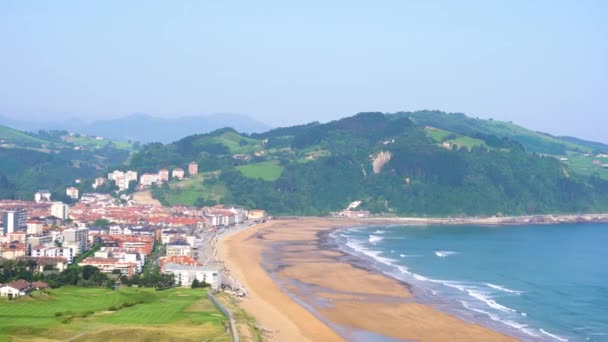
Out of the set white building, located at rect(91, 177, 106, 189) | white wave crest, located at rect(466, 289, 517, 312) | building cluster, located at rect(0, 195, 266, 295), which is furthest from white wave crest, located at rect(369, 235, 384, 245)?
white building, located at rect(91, 177, 106, 189)

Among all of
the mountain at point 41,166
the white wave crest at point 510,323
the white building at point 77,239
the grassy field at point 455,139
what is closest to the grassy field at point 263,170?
the mountain at point 41,166

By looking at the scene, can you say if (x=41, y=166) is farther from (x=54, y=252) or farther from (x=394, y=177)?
(x=54, y=252)

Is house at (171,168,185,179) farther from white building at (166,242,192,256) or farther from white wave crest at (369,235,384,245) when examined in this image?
white building at (166,242,192,256)

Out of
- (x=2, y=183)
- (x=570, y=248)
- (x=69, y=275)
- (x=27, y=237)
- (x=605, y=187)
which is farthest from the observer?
(x=605, y=187)

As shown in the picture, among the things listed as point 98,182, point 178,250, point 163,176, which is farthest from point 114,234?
point 98,182

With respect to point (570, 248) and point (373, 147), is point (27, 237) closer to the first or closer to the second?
point (570, 248)

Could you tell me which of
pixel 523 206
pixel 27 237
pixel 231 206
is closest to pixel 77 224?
pixel 27 237
